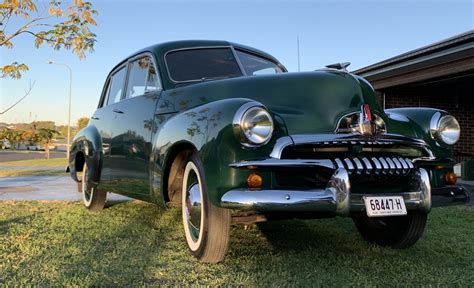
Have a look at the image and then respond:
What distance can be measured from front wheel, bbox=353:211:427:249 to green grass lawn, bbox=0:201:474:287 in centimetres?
11

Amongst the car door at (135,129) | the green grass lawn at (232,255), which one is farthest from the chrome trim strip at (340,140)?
the car door at (135,129)

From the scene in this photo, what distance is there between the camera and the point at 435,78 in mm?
8508

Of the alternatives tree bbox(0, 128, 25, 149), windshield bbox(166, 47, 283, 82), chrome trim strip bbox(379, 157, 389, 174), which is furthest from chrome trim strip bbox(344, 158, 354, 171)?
tree bbox(0, 128, 25, 149)

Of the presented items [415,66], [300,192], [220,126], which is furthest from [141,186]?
[415,66]

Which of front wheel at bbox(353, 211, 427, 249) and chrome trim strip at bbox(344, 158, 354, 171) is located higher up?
chrome trim strip at bbox(344, 158, 354, 171)

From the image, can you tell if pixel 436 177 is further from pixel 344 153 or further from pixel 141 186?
pixel 141 186

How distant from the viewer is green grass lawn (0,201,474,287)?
2.92 metres

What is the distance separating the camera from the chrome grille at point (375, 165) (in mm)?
2873

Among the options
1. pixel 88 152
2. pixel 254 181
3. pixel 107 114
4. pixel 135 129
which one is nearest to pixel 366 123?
pixel 254 181

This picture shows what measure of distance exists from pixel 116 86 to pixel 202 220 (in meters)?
2.95

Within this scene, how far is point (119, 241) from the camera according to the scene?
401 centimetres

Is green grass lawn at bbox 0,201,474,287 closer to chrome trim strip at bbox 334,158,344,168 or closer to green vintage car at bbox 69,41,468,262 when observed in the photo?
green vintage car at bbox 69,41,468,262

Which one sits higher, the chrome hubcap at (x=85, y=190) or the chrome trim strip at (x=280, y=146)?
the chrome trim strip at (x=280, y=146)

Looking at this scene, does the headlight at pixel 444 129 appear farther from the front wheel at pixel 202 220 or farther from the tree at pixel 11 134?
the tree at pixel 11 134
